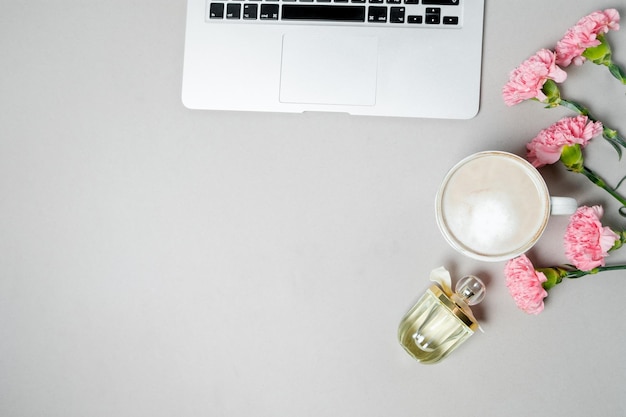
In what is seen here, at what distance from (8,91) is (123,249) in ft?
0.87

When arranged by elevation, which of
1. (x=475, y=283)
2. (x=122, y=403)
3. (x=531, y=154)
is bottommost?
(x=122, y=403)

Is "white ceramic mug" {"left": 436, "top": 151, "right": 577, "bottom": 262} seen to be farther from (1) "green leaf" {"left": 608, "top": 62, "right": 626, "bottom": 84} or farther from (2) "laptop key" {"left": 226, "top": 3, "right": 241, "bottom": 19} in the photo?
(2) "laptop key" {"left": 226, "top": 3, "right": 241, "bottom": 19}

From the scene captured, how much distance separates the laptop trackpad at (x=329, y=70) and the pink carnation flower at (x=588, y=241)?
27 cm

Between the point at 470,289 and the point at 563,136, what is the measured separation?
0.67 feet

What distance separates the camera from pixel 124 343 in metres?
0.65

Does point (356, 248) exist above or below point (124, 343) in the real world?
above

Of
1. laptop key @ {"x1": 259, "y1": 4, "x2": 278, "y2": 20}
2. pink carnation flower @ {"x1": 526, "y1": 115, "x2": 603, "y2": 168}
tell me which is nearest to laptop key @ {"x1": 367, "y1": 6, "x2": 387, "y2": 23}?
laptop key @ {"x1": 259, "y1": 4, "x2": 278, "y2": 20}

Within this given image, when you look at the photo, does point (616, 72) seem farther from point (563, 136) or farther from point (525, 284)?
point (525, 284)

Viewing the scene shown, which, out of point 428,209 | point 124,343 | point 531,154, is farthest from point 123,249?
point 531,154

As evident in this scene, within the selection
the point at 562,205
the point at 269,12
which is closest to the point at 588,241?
the point at 562,205

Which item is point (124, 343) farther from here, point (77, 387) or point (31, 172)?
point (31, 172)

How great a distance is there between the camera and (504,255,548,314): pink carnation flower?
0.55m

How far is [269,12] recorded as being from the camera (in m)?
0.62

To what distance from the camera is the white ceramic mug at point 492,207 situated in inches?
21.6
